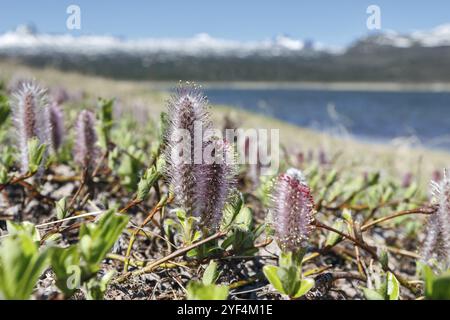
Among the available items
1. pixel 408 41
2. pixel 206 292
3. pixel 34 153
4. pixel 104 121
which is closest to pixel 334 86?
pixel 408 41

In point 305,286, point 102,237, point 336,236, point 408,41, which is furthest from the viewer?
point 408,41

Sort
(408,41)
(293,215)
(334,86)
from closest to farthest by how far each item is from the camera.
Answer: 1. (293,215)
2. (334,86)
3. (408,41)

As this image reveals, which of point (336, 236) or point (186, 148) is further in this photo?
point (336, 236)

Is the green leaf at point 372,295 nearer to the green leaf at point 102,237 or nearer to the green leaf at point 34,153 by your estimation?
the green leaf at point 102,237

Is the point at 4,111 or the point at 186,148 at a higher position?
the point at 4,111

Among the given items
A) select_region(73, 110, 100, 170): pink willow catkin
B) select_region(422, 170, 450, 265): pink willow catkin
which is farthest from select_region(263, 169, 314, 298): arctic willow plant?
select_region(73, 110, 100, 170): pink willow catkin

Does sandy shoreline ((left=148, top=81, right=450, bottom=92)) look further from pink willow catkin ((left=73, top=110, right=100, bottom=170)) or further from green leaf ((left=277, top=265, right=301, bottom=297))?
green leaf ((left=277, top=265, right=301, bottom=297))

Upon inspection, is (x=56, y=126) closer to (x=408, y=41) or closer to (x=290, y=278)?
(x=290, y=278)

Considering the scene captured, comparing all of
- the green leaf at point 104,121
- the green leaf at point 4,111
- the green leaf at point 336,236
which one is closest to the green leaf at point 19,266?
the green leaf at point 336,236
